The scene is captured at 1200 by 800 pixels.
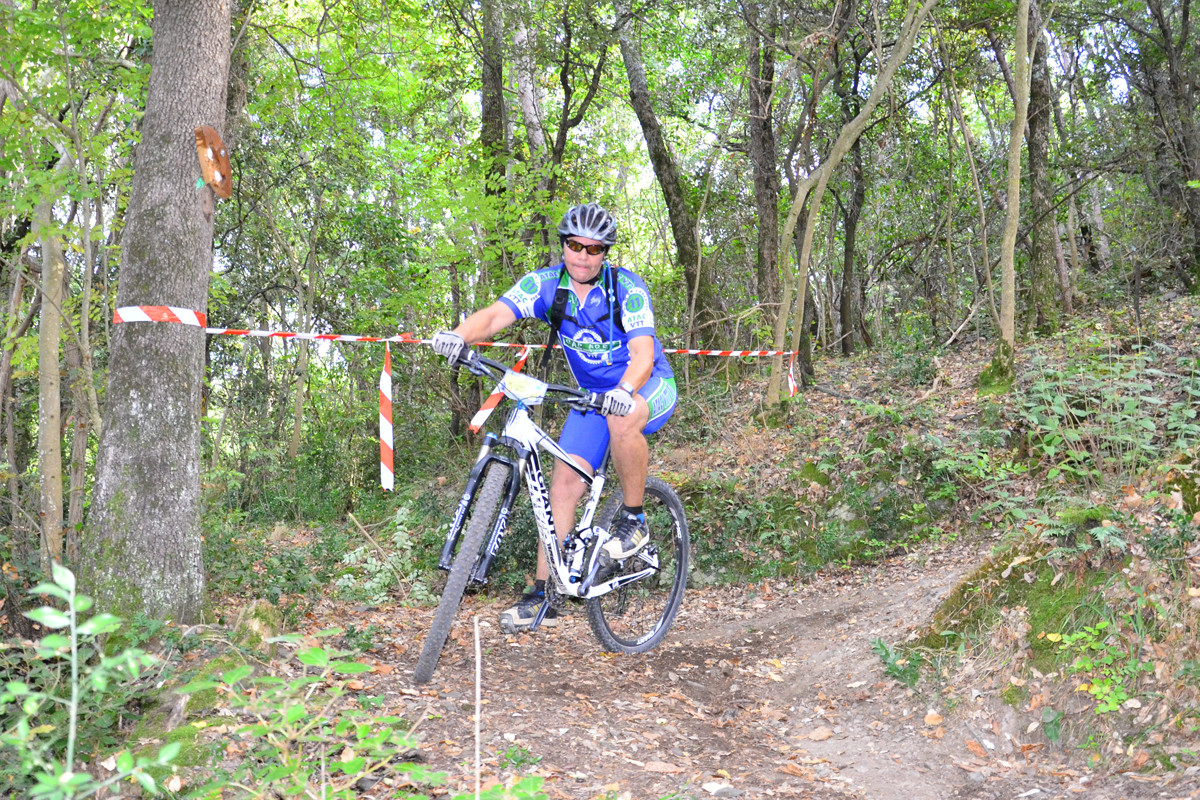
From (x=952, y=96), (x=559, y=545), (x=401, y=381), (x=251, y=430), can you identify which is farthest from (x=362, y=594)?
(x=952, y=96)

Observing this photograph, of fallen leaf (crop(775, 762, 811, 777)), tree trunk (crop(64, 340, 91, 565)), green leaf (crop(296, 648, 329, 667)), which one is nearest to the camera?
green leaf (crop(296, 648, 329, 667))

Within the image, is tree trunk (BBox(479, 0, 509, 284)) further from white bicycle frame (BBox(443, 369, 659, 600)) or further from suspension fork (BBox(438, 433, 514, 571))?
suspension fork (BBox(438, 433, 514, 571))

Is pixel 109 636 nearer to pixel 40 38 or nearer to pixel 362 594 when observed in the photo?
pixel 362 594

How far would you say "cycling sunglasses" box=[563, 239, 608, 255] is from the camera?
13.8ft

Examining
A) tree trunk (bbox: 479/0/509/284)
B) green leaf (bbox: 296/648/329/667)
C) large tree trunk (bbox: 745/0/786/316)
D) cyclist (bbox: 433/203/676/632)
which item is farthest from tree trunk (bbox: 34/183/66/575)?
large tree trunk (bbox: 745/0/786/316)

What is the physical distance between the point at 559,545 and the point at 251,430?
930 centimetres

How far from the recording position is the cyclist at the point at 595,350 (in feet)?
13.7

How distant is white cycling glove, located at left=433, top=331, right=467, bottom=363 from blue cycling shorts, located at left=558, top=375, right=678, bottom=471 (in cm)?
97

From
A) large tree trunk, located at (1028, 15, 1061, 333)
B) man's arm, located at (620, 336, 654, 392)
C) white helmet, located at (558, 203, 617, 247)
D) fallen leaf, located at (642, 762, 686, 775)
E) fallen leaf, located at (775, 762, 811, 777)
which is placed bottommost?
fallen leaf, located at (775, 762, 811, 777)

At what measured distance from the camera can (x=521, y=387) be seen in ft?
12.7

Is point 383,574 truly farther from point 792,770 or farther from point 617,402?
point 792,770

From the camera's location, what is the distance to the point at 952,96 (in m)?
9.76

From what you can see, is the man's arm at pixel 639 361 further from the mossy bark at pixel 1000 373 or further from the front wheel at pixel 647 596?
the mossy bark at pixel 1000 373

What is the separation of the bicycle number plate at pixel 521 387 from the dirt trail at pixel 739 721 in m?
1.35
